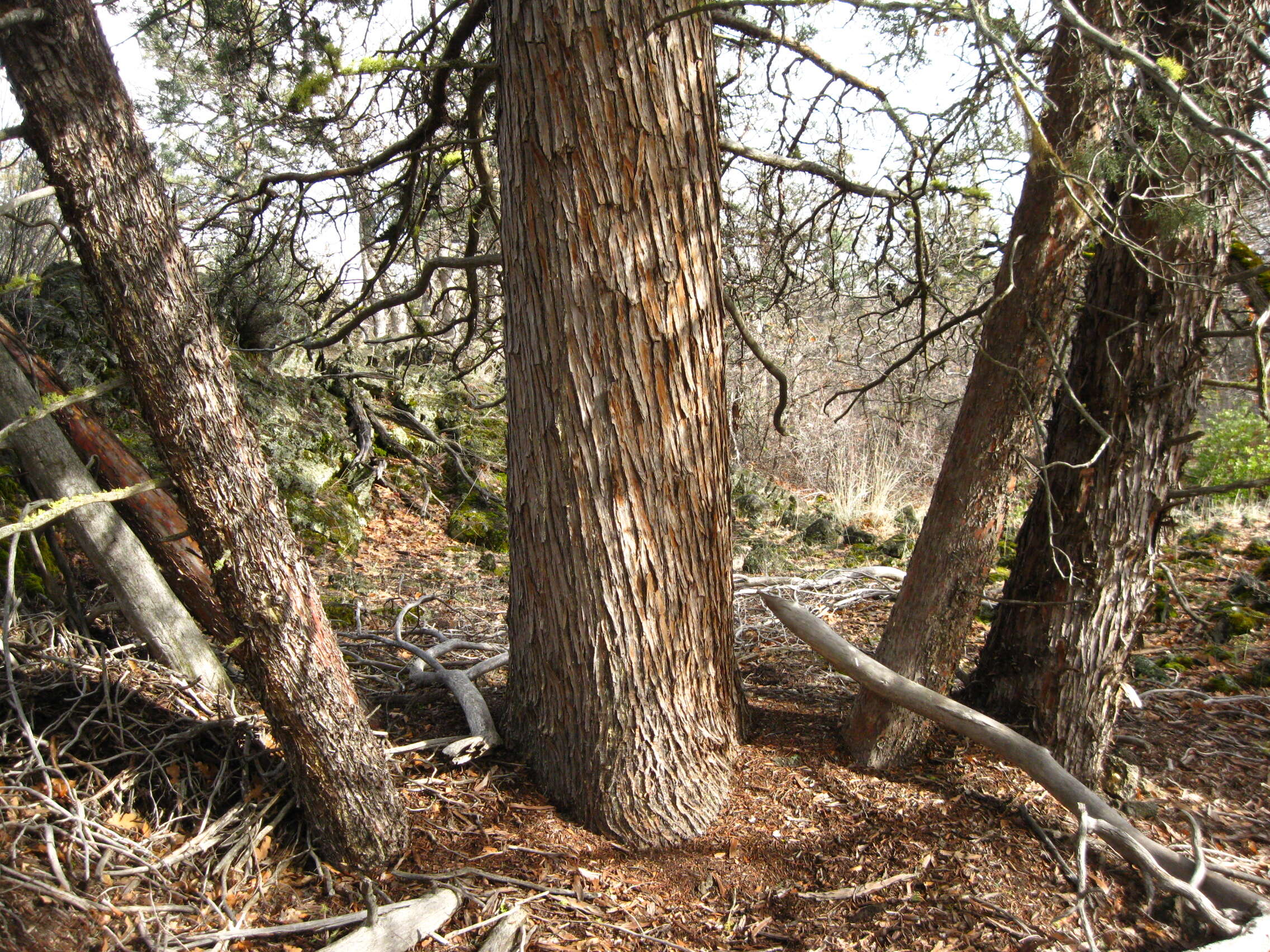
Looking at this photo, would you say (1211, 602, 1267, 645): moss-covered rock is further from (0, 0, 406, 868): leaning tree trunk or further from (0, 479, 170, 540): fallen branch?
(0, 479, 170, 540): fallen branch

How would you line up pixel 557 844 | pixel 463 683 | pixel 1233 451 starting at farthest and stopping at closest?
pixel 1233 451 < pixel 463 683 < pixel 557 844

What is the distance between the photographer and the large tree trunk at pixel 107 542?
266 centimetres

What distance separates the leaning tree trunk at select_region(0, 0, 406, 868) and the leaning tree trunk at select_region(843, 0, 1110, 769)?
1.83m

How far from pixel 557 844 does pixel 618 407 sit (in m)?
1.44

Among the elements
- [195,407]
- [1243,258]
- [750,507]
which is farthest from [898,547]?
[195,407]

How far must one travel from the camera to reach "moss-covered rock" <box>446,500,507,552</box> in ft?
22.9

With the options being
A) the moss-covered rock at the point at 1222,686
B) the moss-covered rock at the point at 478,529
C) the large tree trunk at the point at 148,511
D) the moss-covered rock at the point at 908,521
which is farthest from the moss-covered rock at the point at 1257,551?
the large tree trunk at the point at 148,511

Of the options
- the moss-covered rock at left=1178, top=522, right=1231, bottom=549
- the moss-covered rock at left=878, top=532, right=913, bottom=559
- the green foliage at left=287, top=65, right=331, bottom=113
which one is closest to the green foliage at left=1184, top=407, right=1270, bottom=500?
the moss-covered rock at left=1178, top=522, right=1231, bottom=549

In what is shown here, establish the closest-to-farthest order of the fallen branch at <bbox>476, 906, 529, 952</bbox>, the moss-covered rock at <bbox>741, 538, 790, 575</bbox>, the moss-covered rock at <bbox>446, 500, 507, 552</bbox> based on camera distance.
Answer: the fallen branch at <bbox>476, 906, 529, 952</bbox>
the moss-covered rock at <bbox>741, 538, 790, 575</bbox>
the moss-covered rock at <bbox>446, 500, 507, 552</bbox>

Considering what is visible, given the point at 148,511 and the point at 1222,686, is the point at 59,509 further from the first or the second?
the point at 1222,686

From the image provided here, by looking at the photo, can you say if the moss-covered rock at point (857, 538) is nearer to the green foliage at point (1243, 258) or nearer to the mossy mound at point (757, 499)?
the mossy mound at point (757, 499)

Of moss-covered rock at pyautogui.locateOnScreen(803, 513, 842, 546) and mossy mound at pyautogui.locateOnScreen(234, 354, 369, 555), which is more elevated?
mossy mound at pyautogui.locateOnScreen(234, 354, 369, 555)

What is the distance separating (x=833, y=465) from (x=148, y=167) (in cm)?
926

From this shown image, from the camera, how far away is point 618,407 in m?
2.30
